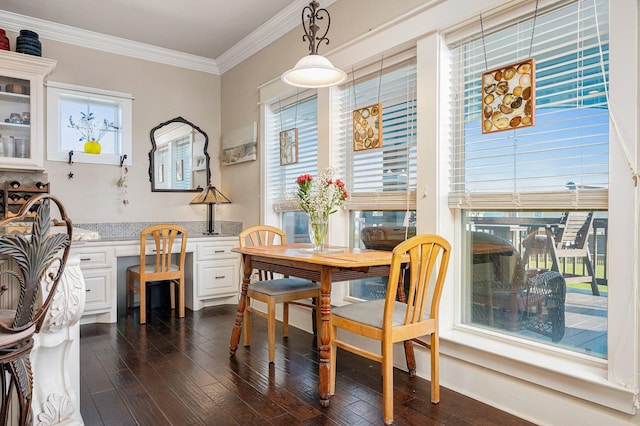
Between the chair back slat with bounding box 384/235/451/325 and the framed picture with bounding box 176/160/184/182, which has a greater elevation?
the framed picture with bounding box 176/160/184/182

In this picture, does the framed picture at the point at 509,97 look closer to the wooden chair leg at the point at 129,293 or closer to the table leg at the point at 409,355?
the table leg at the point at 409,355

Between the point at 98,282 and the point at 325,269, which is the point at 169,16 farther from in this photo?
the point at 325,269

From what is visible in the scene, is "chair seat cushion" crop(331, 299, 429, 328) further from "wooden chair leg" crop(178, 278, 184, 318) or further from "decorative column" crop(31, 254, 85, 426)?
"wooden chair leg" crop(178, 278, 184, 318)

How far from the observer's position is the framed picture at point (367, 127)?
115 inches

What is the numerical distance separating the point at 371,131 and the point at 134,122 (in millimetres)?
2886

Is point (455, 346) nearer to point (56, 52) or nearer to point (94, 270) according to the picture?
point (94, 270)

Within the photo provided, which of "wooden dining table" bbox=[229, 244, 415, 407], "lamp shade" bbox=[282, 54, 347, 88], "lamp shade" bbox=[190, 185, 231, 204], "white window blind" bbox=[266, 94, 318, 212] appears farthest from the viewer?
"lamp shade" bbox=[190, 185, 231, 204]

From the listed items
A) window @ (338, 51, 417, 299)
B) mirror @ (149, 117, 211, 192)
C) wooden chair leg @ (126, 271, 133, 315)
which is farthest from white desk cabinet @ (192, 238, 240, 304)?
window @ (338, 51, 417, 299)

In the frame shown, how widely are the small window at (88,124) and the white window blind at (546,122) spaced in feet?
11.6

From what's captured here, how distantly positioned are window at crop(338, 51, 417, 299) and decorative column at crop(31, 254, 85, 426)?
1.93 m

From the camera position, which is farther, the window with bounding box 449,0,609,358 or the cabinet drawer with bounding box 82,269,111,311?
the cabinet drawer with bounding box 82,269,111,311

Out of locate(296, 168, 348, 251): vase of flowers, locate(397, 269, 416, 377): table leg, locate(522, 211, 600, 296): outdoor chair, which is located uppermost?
locate(296, 168, 348, 251): vase of flowers

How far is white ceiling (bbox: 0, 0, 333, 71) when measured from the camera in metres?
3.56

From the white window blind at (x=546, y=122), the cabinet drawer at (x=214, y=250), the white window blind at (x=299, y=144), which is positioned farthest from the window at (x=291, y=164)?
the white window blind at (x=546, y=122)
